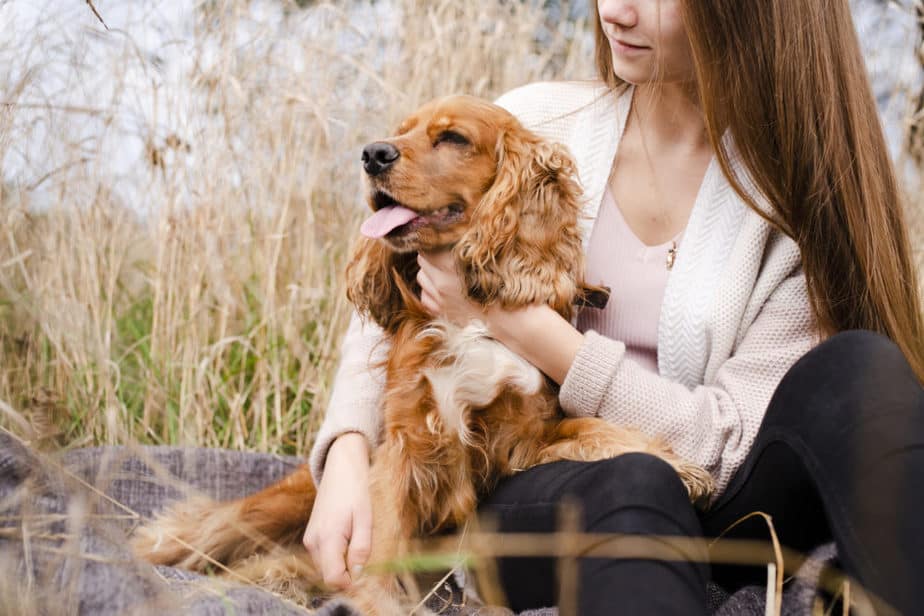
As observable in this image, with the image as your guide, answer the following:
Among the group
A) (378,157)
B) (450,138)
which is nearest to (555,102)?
(450,138)

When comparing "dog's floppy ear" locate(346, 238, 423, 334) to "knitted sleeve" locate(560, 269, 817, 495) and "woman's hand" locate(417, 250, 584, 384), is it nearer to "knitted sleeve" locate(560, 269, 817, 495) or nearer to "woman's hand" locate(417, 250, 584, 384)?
"woman's hand" locate(417, 250, 584, 384)

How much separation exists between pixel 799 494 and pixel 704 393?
0.99ft

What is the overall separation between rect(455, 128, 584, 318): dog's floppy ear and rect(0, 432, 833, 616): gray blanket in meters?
0.62

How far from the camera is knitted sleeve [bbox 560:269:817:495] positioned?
5.73ft

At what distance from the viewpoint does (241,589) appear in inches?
59.0

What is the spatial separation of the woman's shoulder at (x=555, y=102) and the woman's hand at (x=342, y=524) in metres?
0.97

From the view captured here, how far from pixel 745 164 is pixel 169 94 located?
1570 millimetres

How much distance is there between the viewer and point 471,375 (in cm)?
179

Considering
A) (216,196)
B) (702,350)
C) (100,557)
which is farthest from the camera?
(216,196)

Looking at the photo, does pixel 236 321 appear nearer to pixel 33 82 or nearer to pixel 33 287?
pixel 33 287

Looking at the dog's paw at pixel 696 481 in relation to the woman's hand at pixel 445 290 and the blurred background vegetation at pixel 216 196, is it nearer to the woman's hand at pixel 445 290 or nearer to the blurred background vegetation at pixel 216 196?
the woman's hand at pixel 445 290

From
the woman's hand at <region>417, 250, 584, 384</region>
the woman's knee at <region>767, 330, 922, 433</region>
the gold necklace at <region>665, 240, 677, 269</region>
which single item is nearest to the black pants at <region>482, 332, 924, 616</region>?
the woman's knee at <region>767, 330, 922, 433</region>

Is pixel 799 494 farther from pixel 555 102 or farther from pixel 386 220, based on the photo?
pixel 555 102

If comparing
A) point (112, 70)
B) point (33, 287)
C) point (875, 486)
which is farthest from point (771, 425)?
point (112, 70)
